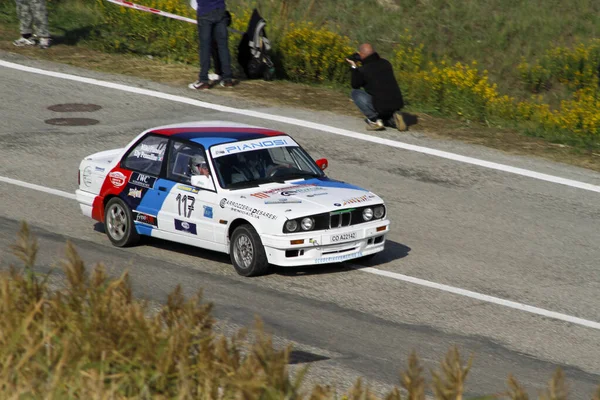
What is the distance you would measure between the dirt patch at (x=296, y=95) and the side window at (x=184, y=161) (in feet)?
23.0

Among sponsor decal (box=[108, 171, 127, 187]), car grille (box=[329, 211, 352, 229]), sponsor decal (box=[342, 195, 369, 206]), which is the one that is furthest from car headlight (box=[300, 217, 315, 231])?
sponsor decal (box=[108, 171, 127, 187])

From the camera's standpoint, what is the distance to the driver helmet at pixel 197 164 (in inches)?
472

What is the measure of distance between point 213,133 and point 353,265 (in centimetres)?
234

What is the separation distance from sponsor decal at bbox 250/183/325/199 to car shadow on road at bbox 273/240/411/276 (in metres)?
0.89

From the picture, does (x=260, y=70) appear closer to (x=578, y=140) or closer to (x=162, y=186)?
(x=578, y=140)

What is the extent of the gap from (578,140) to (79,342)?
13.8 m

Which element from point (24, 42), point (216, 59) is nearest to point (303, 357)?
point (216, 59)

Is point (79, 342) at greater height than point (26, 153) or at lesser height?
greater

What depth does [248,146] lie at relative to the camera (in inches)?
480

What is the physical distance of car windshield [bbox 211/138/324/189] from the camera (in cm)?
1184

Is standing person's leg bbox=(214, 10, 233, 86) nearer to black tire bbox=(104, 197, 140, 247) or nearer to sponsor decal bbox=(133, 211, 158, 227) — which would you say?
black tire bbox=(104, 197, 140, 247)

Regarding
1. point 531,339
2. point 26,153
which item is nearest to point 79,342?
point 531,339

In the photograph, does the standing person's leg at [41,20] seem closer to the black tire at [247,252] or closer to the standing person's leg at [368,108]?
the standing person's leg at [368,108]

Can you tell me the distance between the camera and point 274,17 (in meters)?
24.8
